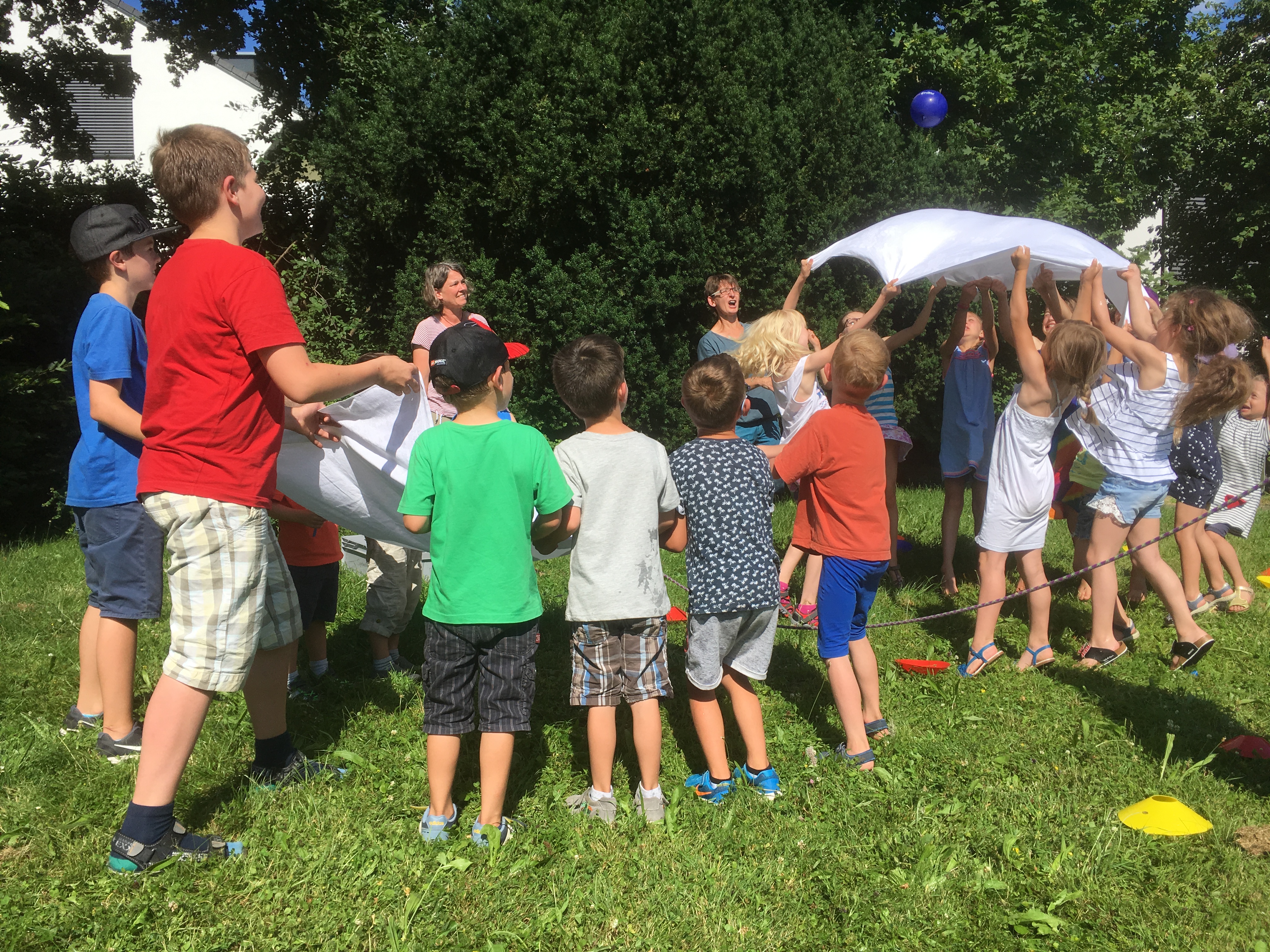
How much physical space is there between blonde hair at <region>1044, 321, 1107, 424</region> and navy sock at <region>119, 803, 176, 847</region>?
14.6 feet

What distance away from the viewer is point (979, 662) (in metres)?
4.88

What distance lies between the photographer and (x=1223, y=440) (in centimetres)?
662

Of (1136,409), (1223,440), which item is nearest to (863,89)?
(1223,440)

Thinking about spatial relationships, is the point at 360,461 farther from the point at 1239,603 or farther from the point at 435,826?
the point at 1239,603

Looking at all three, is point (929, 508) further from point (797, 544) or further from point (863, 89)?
point (797, 544)

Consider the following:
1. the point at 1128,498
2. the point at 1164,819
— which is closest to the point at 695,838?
the point at 1164,819

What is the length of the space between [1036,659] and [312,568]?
397 centimetres

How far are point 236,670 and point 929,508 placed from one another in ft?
24.7

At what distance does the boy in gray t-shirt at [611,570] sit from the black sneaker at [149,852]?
4.44 feet

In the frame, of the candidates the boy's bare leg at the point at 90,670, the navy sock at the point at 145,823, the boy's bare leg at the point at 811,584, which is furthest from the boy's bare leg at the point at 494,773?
the boy's bare leg at the point at 811,584

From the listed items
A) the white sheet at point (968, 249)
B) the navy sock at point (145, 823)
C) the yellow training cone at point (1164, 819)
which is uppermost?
the white sheet at point (968, 249)

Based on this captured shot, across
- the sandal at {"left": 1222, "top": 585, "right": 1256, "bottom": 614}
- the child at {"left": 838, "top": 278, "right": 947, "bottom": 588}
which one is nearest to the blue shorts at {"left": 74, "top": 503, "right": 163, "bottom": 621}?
the child at {"left": 838, "top": 278, "right": 947, "bottom": 588}

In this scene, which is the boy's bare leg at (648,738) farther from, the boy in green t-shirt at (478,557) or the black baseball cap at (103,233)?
the black baseball cap at (103,233)

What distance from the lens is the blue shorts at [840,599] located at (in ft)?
12.5
